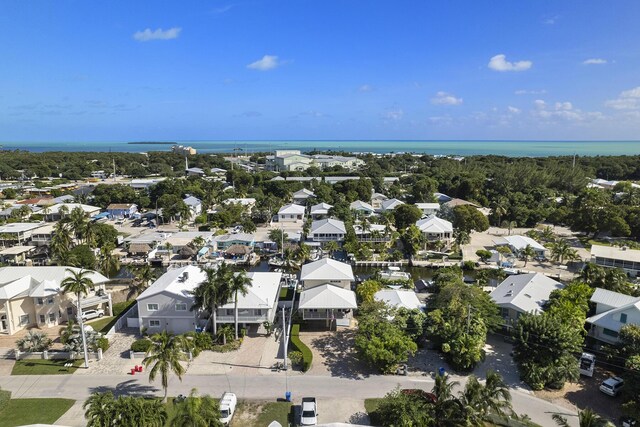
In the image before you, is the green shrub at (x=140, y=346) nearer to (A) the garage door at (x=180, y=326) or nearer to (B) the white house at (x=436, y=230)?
(A) the garage door at (x=180, y=326)

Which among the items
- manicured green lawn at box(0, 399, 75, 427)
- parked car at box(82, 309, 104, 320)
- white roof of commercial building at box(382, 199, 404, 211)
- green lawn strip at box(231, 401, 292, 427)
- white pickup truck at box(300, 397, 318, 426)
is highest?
white roof of commercial building at box(382, 199, 404, 211)

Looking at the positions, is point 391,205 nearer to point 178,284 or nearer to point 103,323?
point 178,284

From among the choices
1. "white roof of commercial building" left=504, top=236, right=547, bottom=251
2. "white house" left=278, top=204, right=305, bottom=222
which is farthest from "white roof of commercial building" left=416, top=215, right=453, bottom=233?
"white house" left=278, top=204, right=305, bottom=222

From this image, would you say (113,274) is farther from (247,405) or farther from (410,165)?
(410,165)

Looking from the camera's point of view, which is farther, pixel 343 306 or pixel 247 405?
pixel 343 306

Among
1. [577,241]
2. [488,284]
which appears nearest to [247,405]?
[488,284]

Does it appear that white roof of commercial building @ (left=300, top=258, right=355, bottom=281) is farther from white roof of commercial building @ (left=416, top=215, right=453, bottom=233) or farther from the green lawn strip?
white roof of commercial building @ (left=416, top=215, right=453, bottom=233)
